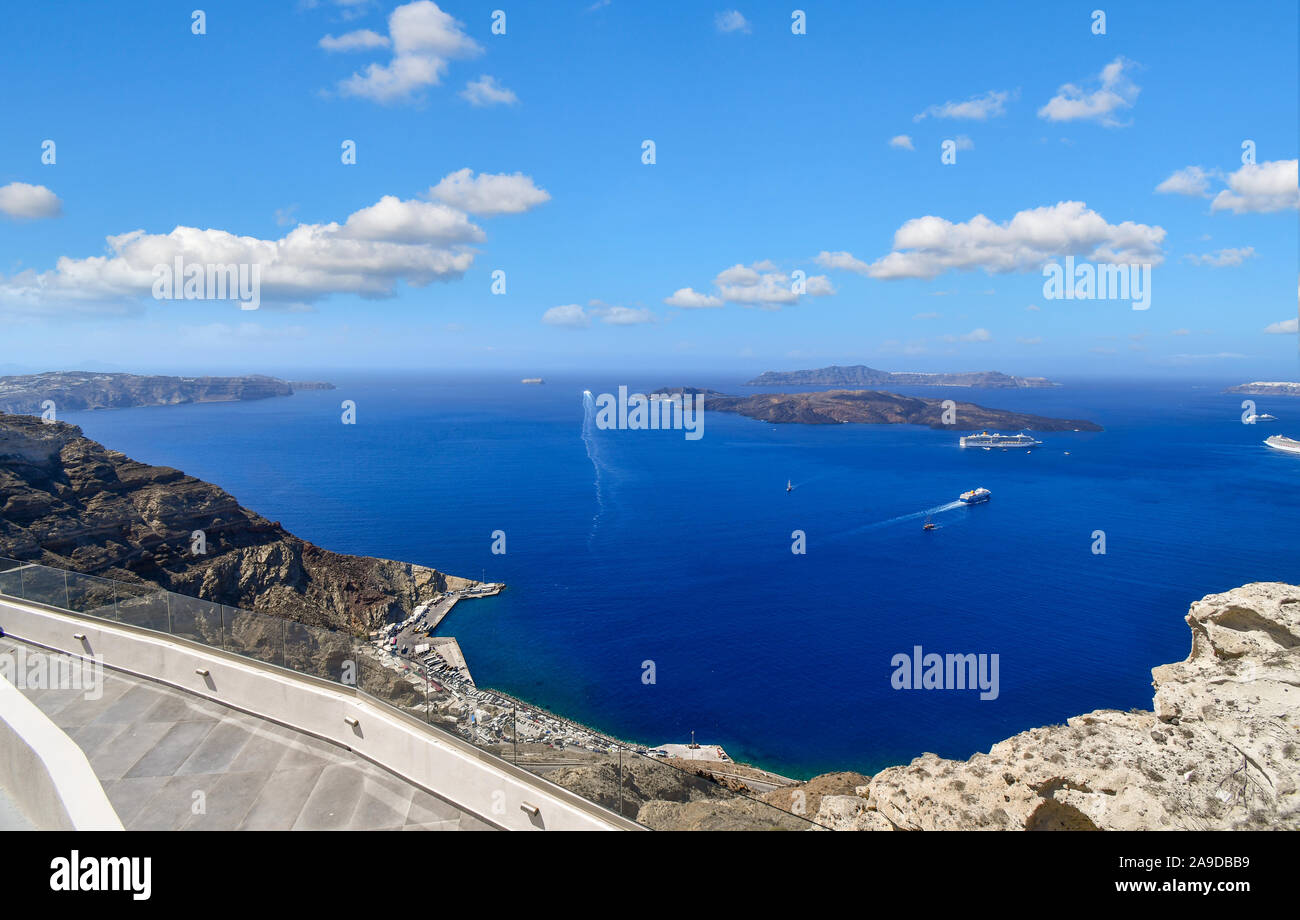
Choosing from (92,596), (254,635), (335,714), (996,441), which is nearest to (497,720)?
(335,714)

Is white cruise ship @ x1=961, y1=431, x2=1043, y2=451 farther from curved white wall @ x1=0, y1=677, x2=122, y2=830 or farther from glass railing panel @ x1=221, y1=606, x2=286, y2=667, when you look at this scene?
curved white wall @ x1=0, y1=677, x2=122, y2=830

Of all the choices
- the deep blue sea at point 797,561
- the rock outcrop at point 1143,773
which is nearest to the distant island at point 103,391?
the deep blue sea at point 797,561

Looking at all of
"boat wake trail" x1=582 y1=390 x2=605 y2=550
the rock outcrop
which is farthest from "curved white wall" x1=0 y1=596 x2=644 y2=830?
"boat wake trail" x1=582 y1=390 x2=605 y2=550

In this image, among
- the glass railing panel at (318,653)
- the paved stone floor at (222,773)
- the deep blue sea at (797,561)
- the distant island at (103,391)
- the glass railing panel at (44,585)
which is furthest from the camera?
the distant island at (103,391)

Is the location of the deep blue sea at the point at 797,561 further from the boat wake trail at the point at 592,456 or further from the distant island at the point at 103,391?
the distant island at the point at 103,391
